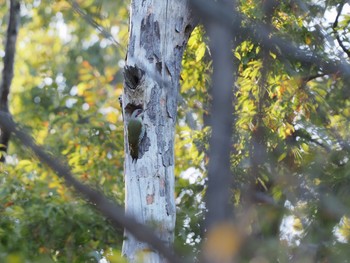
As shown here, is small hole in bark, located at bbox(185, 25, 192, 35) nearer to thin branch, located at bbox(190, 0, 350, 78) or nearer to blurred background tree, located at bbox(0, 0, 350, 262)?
blurred background tree, located at bbox(0, 0, 350, 262)

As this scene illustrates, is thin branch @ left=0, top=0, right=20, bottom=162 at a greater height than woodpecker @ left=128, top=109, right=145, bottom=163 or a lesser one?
greater

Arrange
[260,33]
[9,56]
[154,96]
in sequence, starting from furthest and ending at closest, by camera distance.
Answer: [9,56]
[154,96]
[260,33]

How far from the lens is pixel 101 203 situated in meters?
1.35

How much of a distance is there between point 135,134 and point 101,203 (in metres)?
2.80

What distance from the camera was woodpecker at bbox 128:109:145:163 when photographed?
4129 millimetres

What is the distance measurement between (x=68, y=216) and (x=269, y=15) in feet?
13.2

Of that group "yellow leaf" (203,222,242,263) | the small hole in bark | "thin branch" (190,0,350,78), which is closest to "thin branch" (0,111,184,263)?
"yellow leaf" (203,222,242,263)

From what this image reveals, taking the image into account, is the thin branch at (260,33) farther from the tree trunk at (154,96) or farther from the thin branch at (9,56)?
the thin branch at (9,56)

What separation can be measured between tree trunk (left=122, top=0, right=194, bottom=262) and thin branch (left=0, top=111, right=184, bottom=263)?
2570mm

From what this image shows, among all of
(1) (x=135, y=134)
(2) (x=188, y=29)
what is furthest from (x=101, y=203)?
(2) (x=188, y=29)

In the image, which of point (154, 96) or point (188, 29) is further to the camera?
point (188, 29)

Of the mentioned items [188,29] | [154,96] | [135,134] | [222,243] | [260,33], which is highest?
[188,29]

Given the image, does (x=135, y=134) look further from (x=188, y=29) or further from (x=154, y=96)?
(x=188, y=29)

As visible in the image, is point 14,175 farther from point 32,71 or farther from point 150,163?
point 32,71
